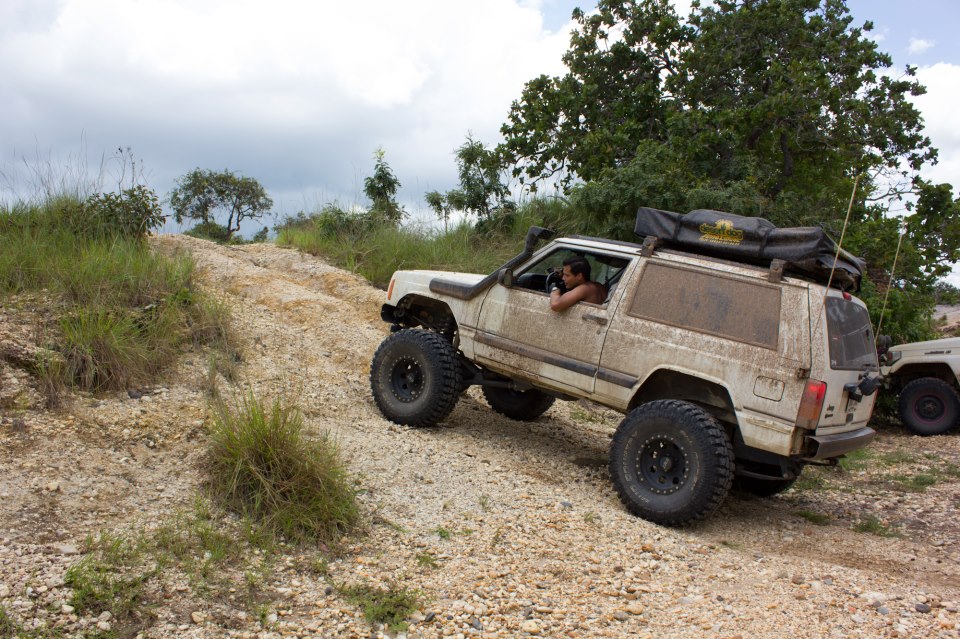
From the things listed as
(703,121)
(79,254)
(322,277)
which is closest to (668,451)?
(79,254)

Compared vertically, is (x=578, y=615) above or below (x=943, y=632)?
below

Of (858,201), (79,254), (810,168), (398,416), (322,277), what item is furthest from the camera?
(810,168)

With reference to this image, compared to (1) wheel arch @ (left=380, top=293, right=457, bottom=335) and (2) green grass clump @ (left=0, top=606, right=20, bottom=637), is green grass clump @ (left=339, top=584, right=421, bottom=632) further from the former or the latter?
(1) wheel arch @ (left=380, top=293, right=457, bottom=335)

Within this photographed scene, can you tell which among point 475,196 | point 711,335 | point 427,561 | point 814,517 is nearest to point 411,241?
point 475,196

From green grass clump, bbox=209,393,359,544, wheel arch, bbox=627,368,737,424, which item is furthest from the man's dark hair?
green grass clump, bbox=209,393,359,544

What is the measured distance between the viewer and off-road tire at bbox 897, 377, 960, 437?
31.2 feet

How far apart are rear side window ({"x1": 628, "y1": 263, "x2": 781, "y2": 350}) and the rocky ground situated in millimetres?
1409

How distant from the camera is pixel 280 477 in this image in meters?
4.18

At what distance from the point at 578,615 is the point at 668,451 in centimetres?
174

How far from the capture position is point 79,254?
7.35 meters

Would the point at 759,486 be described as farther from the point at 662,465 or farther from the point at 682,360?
the point at 682,360

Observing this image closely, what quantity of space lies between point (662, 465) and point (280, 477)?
2520 mm

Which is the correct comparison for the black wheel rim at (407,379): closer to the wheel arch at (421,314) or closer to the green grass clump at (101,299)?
the wheel arch at (421,314)

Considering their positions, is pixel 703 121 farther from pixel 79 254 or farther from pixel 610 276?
pixel 79 254
